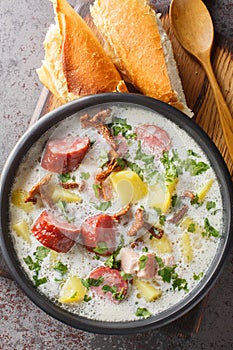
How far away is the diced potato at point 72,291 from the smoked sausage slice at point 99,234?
12 cm

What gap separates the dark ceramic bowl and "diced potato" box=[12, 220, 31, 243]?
3cm

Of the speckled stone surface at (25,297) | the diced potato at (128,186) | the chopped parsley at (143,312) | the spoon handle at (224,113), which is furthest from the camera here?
the speckled stone surface at (25,297)

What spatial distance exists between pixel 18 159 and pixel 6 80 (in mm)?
623

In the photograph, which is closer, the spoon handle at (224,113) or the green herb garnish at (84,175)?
the green herb garnish at (84,175)

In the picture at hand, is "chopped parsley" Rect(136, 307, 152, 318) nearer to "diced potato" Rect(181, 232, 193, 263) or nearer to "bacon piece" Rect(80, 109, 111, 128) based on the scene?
"diced potato" Rect(181, 232, 193, 263)

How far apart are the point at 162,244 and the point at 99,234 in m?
0.20

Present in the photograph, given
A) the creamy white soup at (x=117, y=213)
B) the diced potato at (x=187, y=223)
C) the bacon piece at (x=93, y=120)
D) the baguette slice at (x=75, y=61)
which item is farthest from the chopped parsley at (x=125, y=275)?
the baguette slice at (x=75, y=61)

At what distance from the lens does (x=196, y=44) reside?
2219 millimetres

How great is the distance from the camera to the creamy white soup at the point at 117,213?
1.98 m

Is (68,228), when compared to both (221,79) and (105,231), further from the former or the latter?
(221,79)

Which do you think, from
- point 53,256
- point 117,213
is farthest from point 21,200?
point 117,213

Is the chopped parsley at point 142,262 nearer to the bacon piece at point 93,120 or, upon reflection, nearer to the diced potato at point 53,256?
the diced potato at point 53,256

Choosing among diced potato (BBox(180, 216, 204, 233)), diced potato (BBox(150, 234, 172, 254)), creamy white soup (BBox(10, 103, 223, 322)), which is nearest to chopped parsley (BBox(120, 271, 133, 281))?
creamy white soup (BBox(10, 103, 223, 322))

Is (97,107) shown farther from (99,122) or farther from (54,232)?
(54,232)
